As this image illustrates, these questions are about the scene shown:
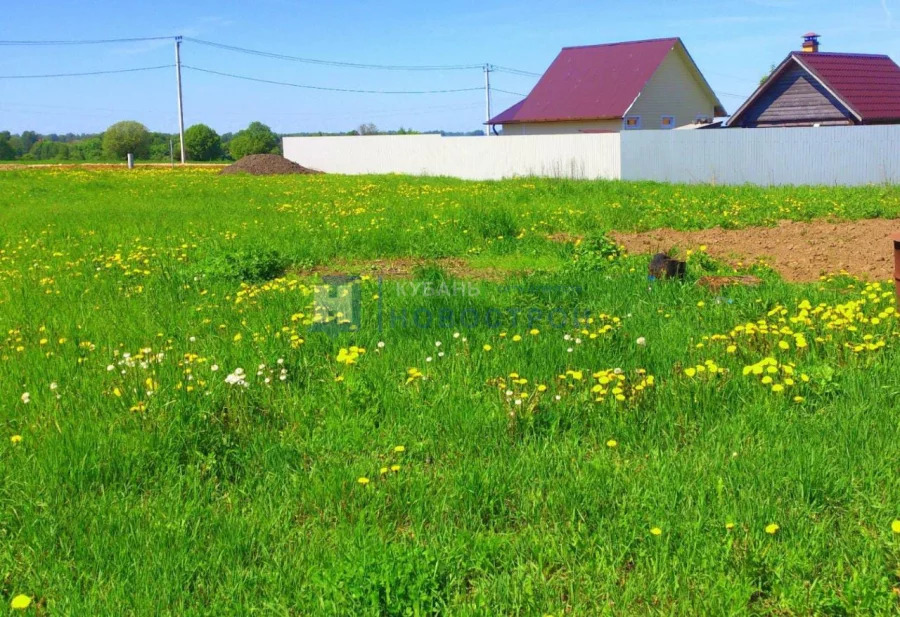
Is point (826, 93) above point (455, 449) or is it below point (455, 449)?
above

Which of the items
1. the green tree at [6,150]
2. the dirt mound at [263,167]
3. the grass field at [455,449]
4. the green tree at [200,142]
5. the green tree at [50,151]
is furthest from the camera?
the green tree at [50,151]

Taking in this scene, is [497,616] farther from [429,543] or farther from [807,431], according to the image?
[807,431]

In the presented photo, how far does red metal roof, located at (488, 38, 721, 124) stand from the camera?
34.9 meters

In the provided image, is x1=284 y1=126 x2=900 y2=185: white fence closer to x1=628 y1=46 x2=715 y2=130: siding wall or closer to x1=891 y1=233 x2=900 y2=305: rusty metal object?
x1=628 y1=46 x2=715 y2=130: siding wall

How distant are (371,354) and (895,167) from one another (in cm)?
1957

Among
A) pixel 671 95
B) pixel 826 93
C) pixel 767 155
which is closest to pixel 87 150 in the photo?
pixel 671 95

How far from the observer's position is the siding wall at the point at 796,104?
2586 cm

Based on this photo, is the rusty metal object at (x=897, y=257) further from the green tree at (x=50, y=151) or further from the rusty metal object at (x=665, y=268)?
the green tree at (x=50, y=151)

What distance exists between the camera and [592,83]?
36.4 m

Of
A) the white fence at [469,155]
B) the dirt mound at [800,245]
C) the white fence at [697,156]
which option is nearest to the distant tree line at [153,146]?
the white fence at [469,155]

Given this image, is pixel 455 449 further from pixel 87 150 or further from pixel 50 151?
pixel 50 151

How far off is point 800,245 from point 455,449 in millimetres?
7369

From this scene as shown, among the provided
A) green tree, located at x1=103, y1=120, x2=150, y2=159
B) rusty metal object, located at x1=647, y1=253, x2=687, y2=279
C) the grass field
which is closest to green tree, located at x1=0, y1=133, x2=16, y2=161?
green tree, located at x1=103, y1=120, x2=150, y2=159

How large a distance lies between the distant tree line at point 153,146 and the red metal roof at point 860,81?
3103cm
